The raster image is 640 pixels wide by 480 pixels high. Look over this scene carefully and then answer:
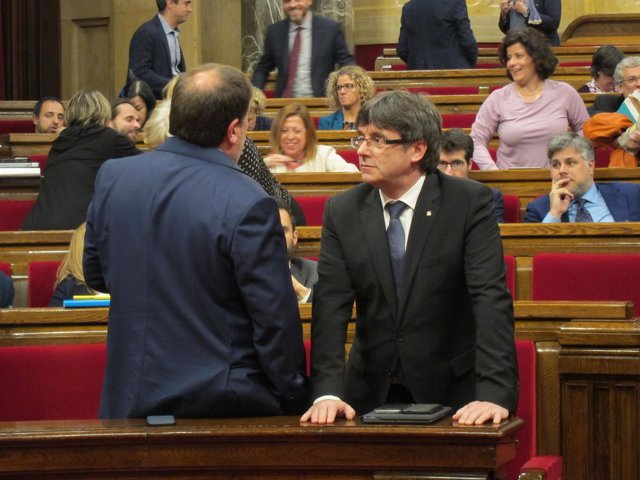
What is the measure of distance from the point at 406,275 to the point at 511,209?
2540 mm

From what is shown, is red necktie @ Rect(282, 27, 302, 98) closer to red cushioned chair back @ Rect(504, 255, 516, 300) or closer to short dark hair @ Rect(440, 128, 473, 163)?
short dark hair @ Rect(440, 128, 473, 163)

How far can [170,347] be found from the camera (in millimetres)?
2459

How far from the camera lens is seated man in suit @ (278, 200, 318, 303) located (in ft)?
12.8

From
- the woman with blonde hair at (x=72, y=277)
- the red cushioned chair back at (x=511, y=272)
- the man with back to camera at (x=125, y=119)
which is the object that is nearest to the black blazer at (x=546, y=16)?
the man with back to camera at (x=125, y=119)

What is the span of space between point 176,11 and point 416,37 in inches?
70.9

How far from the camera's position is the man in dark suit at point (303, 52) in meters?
7.55

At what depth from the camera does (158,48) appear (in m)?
7.68

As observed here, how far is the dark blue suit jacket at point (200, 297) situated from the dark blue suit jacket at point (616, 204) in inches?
95.5

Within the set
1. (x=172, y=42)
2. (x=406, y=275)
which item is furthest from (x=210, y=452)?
(x=172, y=42)

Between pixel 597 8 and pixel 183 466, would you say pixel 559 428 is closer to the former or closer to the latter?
pixel 183 466

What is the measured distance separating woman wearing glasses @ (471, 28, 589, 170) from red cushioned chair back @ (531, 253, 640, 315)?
1909 millimetres

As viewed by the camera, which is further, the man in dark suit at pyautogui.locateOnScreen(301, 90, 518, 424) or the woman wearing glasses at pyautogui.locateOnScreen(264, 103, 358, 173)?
the woman wearing glasses at pyautogui.locateOnScreen(264, 103, 358, 173)

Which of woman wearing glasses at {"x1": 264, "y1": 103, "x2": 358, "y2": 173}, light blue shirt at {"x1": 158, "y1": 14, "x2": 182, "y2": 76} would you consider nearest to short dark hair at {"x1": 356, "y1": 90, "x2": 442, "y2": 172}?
woman wearing glasses at {"x1": 264, "y1": 103, "x2": 358, "y2": 173}

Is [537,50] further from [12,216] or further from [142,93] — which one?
[12,216]
